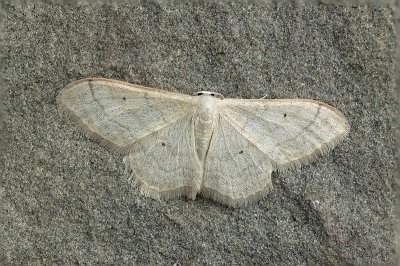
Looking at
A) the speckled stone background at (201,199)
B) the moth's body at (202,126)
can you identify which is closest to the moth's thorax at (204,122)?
the moth's body at (202,126)

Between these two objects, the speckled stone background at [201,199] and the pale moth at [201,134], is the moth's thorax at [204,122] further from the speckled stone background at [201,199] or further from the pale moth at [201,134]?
the speckled stone background at [201,199]

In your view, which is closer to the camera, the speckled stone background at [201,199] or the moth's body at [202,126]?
the moth's body at [202,126]

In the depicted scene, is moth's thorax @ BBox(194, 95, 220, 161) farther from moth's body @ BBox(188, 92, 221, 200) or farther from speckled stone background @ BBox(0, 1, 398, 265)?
speckled stone background @ BBox(0, 1, 398, 265)

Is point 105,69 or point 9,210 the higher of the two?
point 105,69

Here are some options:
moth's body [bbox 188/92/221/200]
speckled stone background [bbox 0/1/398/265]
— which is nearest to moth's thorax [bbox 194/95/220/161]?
moth's body [bbox 188/92/221/200]

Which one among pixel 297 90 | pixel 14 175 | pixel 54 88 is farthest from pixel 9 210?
pixel 297 90

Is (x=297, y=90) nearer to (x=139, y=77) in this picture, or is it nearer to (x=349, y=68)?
(x=349, y=68)
